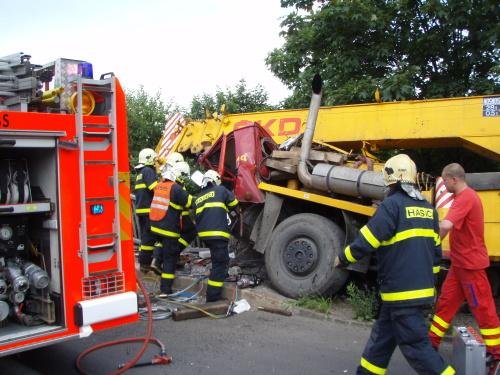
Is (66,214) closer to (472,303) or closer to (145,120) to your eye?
(472,303)

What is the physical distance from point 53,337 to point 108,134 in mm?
1466

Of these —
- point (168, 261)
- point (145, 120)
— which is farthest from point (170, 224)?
point (145, 120)

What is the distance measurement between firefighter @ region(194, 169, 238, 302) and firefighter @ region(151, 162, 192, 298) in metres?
0.49

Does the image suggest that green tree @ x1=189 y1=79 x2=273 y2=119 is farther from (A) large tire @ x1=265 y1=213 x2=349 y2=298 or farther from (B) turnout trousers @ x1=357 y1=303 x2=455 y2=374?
(B) turnout trousers @ x1=357 y1=303 x2=455 y2=374

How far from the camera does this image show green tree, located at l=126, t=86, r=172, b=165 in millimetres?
15797

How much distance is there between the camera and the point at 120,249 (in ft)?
13.9

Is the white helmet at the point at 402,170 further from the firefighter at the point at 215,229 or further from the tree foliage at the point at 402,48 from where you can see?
the tree foliage at the point at 402,48

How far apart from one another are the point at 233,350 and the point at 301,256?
1762 mm

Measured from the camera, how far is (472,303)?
15.6ft

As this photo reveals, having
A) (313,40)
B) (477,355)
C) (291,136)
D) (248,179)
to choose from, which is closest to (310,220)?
(248,179)

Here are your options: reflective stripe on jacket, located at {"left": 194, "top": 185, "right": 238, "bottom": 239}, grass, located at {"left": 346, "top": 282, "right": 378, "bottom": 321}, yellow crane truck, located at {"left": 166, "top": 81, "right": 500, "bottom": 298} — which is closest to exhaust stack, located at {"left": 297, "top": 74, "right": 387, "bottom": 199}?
yellow crane truck, located at {"left": 166, "top": 81, "right": 500, "bottom": 298}

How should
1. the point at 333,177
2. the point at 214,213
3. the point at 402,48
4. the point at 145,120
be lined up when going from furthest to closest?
the point at 145,120 < the point at 402,48 < the point at 214,213 < the point at 333,177

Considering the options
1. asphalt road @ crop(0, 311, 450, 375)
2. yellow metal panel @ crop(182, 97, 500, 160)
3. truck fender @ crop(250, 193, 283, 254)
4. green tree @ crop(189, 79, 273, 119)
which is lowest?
asphalt road @ crop(0, 311, 450, 375)

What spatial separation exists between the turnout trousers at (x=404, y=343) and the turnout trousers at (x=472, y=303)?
1.06m
